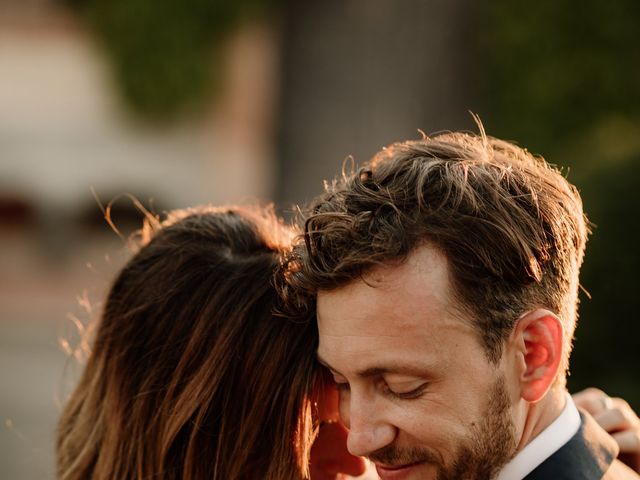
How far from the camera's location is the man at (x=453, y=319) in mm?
2355

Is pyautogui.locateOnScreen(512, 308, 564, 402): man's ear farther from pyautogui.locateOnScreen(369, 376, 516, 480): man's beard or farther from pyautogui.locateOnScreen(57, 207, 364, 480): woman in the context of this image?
pyautogui.locateOnScreen(57, 207, 364, 480): woman

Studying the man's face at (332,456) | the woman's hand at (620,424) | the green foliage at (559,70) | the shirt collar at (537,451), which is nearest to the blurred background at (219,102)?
the green foliage at (559,70)

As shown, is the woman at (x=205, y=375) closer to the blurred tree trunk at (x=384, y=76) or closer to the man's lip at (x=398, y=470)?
the man's lip at (x=398, y=470)

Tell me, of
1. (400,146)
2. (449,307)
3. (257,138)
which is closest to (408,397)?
(449,307)

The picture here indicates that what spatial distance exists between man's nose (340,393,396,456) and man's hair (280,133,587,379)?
324 millimetres

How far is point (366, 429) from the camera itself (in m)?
2.44

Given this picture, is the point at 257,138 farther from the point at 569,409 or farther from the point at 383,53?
the point at 569,409

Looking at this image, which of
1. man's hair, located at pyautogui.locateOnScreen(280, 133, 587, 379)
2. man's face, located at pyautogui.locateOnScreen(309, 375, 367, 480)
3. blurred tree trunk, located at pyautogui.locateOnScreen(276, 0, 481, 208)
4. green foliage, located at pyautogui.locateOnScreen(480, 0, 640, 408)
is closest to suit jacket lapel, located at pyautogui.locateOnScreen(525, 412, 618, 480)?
man's hair, located at pyautogui.locateOnScreen(280, 133, 587, 379)

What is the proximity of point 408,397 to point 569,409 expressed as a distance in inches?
19.6

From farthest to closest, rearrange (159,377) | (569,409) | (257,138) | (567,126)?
(257,138) → (567,126) → (159,377) → (569,409)

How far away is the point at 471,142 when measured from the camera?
272cm

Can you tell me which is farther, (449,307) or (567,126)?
(567,126)

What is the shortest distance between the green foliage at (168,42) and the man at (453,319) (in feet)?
31.4

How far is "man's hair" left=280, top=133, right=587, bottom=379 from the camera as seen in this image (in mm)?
2373
